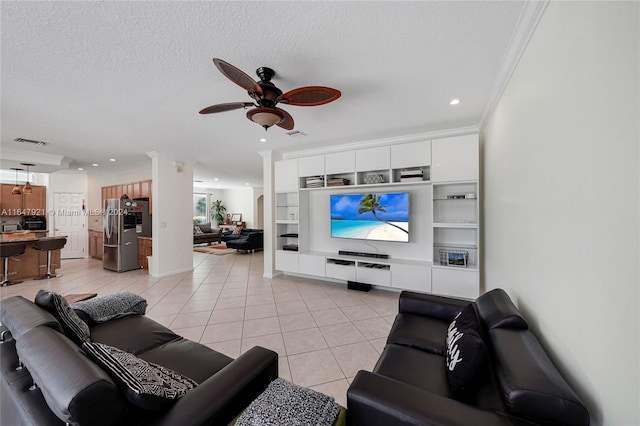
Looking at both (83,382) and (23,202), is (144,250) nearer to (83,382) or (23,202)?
(23,202)

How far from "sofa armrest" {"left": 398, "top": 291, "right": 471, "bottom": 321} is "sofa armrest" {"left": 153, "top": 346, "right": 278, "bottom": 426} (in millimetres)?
1286

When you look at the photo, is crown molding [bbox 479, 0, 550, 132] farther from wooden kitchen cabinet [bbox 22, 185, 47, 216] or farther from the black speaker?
wooden kitchen cabinet [bbox 22, 185, 47, 216]

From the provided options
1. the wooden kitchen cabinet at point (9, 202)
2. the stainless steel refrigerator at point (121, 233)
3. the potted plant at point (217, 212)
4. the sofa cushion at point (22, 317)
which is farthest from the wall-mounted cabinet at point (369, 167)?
the potted plant at point (217, 212)

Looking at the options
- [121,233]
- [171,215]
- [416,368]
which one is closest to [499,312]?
[416,368]

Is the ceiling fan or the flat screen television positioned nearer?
the ceiling fan

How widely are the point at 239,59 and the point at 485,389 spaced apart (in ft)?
8.42

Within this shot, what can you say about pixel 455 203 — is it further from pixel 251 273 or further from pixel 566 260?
pixel 251 273

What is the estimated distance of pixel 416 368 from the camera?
4.66 feet

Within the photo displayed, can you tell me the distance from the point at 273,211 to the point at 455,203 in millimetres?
3154

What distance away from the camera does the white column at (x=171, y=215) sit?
4957mm

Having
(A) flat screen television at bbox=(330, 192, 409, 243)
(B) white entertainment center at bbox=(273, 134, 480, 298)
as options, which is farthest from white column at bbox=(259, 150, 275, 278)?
(A) flat screen television at bbox=(330, 192, 409, 243)

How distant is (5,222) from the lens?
237 inches

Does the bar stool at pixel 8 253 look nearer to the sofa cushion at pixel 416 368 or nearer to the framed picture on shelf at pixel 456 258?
the sofa cushion at pixel 416 368

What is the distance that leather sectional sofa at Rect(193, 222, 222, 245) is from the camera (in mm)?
9579
